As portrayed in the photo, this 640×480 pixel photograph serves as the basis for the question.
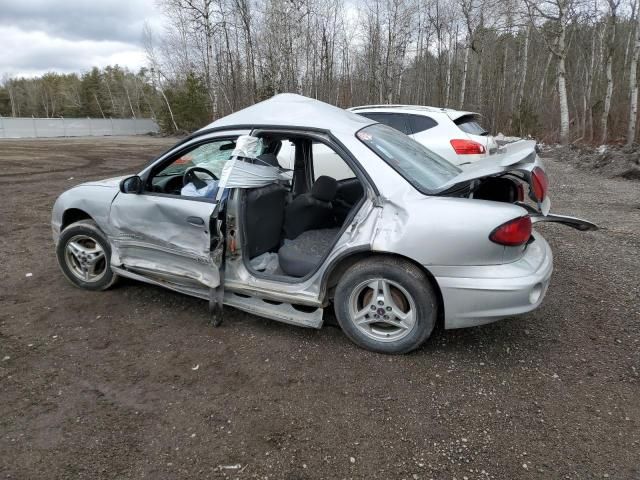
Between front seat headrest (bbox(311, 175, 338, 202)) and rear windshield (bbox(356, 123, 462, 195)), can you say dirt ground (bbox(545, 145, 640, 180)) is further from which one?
front seat headrest (bbox(311, 175, 338, 202))

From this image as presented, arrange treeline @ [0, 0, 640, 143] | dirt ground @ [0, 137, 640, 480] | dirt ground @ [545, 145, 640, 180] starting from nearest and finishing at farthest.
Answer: dirt ground @ [0, 137, 640, 480] → dirt ground @ [545, 145, 640, 180] → treeline @ [0, 0, 640, 143]

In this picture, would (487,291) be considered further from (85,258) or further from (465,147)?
(465,147)

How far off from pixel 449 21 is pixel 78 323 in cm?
3865

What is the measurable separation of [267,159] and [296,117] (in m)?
0.52

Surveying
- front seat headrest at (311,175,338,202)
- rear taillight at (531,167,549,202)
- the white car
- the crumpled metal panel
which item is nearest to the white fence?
the white car

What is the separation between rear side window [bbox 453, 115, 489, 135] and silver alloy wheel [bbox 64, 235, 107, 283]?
17.5 feet

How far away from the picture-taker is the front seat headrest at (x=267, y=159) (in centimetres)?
360

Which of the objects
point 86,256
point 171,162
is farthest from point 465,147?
point 86,256

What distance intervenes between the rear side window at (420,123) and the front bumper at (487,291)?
435cm

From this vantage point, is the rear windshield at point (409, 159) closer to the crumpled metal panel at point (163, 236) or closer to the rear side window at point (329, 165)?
the crumpled metal panel at point (163, 236)

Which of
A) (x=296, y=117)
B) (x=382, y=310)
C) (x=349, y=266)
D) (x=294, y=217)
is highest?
(x=296, y=117)

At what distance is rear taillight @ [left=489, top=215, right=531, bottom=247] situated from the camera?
9.04 feet

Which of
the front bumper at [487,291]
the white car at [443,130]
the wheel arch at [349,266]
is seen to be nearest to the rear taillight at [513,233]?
the front bumper at [487,291]

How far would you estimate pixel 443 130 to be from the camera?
6750 millimetres
